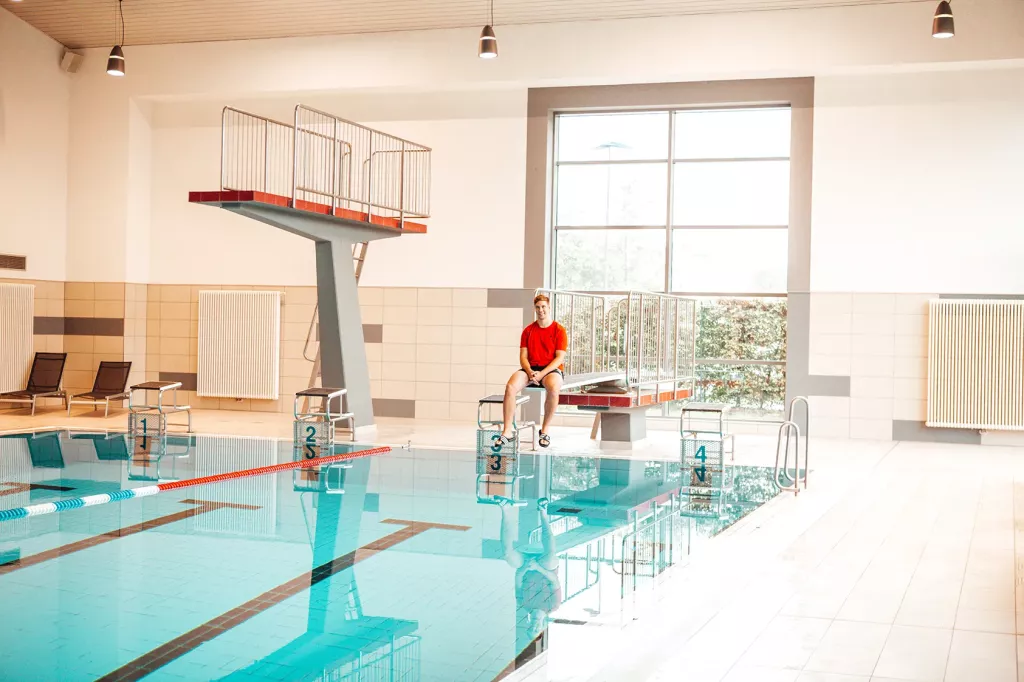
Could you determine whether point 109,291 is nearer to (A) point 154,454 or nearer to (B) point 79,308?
(B) point 79,308

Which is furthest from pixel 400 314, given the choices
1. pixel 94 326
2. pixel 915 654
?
pixel 915 654

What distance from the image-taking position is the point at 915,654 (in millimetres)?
3674

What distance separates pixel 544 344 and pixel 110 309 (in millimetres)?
7115

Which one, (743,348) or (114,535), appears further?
(743,348)

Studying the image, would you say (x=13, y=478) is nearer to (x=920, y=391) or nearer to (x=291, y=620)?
(x=291, y=620)

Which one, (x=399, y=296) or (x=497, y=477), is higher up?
(x=399, y=296)

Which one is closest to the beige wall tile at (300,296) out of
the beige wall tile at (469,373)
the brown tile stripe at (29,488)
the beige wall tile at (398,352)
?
the beige wall tile at (398,352)

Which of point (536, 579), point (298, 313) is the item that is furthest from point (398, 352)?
point (536, 579)

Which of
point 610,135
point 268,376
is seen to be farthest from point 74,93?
point 610,135

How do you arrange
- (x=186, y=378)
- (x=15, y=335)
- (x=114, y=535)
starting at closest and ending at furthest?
(x=114, y=535) < (x=15, y=335) < (x=186, y=378)

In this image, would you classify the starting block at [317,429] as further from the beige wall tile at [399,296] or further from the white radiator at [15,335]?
the white radiator at [15,335]

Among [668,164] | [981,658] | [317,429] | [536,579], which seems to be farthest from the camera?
[668,164]

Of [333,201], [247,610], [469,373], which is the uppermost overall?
[333,201]

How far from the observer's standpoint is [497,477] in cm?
813
